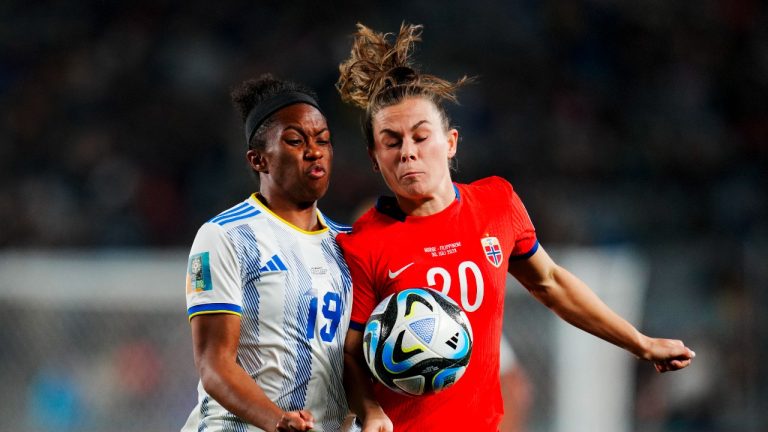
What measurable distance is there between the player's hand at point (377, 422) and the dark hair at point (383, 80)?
0.95 metres

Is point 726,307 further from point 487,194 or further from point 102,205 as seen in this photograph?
point 102,205

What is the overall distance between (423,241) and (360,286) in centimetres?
26

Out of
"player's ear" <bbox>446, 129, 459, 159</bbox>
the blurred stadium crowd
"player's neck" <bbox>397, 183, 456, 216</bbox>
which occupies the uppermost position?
the blurred stadium crowd

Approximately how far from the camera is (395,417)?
3467mm

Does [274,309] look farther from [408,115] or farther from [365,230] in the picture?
[408,115]

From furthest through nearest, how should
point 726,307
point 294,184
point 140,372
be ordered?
point 726,307
point 140,372
point 294,184

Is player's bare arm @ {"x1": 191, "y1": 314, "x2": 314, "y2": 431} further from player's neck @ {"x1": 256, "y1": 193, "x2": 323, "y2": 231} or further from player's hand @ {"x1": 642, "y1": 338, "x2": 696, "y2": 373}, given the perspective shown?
player's hand @ {"x1": 642, "y1": 338, "x2": 696, "y2": 373}

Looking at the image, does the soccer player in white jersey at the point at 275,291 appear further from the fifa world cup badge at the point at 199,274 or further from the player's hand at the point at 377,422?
the player's hand at the point at 377,422

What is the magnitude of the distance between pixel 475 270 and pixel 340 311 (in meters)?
0.47

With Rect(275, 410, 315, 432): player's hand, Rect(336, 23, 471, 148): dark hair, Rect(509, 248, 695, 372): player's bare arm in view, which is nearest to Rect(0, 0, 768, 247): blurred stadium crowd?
Rect(509, 248, 695, 372): player's bare arm

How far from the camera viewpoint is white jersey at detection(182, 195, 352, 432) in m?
3.39

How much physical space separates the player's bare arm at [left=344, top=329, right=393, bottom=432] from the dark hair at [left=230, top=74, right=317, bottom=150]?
74 centimetres

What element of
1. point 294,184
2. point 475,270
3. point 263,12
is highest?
point 263,12

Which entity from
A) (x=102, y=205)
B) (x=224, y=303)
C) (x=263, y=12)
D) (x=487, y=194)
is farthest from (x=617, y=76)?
(x=224, y=303)
